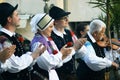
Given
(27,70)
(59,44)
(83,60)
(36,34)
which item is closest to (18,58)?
(27,70)

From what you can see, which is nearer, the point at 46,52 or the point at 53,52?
the point at 46,52

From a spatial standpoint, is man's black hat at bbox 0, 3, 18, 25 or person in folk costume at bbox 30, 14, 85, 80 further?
person in folk costume at bbox 30, 14, 85, 80

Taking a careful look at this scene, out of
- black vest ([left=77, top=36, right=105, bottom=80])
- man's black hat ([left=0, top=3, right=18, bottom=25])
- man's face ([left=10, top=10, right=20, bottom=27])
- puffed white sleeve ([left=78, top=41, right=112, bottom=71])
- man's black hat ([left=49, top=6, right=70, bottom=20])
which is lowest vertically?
black vest ([left=77, top=36, right=105, bottom=80])

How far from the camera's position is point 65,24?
679cm

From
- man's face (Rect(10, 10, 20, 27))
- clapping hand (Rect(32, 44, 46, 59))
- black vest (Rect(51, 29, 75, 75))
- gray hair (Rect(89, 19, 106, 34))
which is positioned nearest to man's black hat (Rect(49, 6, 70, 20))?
black vest (Rect(51, 29, 75, 75))

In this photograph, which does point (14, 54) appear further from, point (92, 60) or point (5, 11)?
point (92, 60)

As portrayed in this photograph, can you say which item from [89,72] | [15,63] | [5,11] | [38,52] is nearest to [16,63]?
[15,63]

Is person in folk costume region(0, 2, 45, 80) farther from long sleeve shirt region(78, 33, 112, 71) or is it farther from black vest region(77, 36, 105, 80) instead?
black vest region(77, 36, 105, 80)

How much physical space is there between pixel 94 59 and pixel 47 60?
4.23 ft

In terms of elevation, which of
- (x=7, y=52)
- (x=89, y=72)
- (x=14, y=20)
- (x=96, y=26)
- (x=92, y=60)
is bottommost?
(x=89, y=72)

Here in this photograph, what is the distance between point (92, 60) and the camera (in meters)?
6.95

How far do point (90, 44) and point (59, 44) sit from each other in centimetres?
64

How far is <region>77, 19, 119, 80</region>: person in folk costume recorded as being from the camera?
696 centimetres

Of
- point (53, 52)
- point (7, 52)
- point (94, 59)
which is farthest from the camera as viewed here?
point (94, 59)
